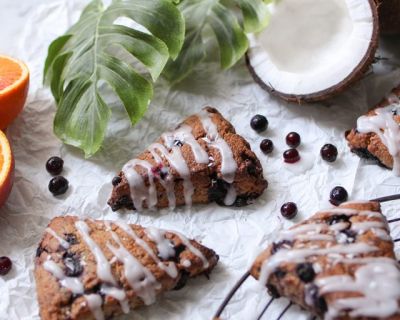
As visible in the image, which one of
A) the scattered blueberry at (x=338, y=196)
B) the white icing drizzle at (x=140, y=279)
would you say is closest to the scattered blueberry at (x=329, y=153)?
the scattered blueberry at (x=338, y=196)

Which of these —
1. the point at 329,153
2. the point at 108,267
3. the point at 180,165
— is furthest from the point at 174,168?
the point at 329,153

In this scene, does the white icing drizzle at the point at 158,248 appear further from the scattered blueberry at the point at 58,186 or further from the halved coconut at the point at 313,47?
Answer: the halved coconut at the point at 313,47

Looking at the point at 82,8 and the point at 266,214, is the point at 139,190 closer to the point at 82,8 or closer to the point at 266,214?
the point at 266,214

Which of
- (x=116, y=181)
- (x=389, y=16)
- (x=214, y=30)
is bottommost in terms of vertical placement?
(x=116, y=181)

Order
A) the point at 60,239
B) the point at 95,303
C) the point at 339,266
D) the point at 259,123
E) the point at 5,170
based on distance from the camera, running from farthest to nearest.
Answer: the point at 259,123 < the point at 5,170 < the point at 60,239 < the point at 95,303 < the point at 339,266

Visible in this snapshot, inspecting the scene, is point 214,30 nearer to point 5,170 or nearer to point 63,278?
point 5,170
